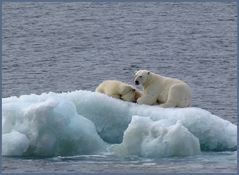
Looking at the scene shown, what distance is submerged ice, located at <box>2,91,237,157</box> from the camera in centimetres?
2089

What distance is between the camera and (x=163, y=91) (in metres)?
22.4

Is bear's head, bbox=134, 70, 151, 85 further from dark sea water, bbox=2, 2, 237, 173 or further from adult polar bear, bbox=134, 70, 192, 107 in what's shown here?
dark sea water, bbox=2, 2, 237, 173

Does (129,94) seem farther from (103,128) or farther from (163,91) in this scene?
(103,128)

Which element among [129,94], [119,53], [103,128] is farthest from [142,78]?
[119,53]

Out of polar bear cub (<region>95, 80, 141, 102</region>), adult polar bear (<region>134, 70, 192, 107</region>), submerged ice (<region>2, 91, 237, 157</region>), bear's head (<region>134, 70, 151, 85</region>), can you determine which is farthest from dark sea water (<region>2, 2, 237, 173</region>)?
bear's head (<region>134, 70, 151, 85</region>)

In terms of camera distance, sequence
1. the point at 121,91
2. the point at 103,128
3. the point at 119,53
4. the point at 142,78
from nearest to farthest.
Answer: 1. the point at 103,128
2. the point at 121,91
3. the point at 142,78
4. the point at 119,53

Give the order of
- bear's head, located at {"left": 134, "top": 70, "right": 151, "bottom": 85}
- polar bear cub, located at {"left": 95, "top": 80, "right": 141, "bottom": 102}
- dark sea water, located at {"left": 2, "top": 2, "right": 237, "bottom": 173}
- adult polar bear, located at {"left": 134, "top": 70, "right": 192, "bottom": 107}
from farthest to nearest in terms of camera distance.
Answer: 1. bear's head, located at {"left": 134, "top": 70, "right": 151, "bottom": 85}
2. polar bear cub, located at {"left": 95, "top": 80, "right": 141, "bottom": 102}
3. adult polar bear, located at {"left": 134, "top": 70, "right": 192, "bottom": 107}
4. dark sea water, located at {"left": 2, "top": 2, "right": 237, "bottom": 173}

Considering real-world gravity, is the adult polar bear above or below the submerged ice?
above

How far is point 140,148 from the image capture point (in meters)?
20.9

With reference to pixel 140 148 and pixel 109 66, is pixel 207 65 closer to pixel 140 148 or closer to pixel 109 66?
pixel 109 66

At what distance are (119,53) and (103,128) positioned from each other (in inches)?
563

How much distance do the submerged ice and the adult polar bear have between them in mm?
357

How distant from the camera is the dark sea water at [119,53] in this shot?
20500mm

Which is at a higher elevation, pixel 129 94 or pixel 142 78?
pixel 142 78
